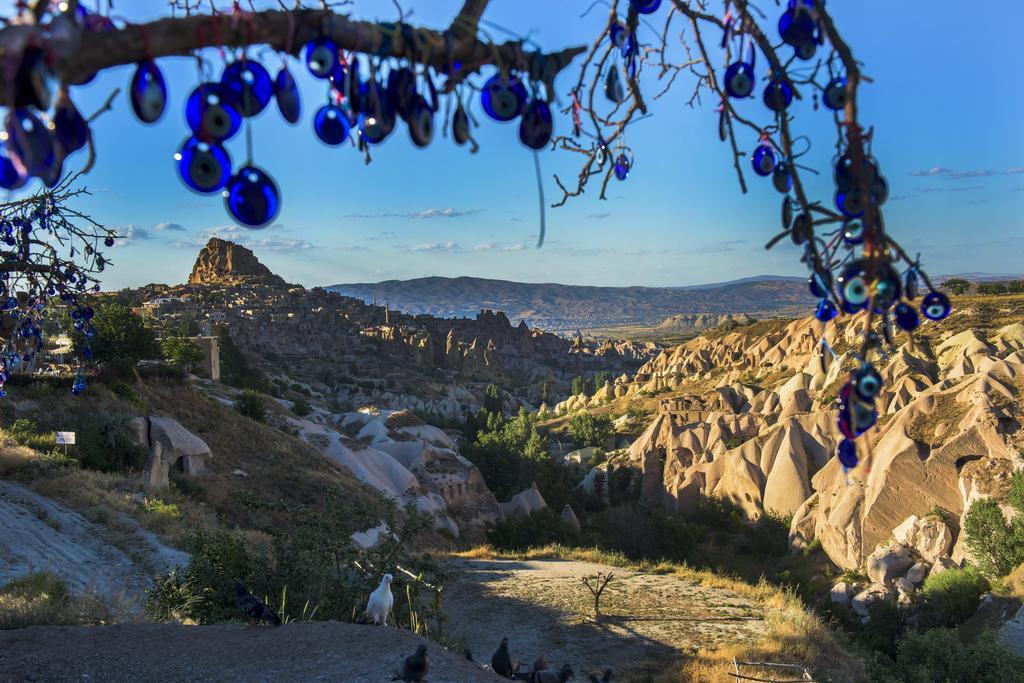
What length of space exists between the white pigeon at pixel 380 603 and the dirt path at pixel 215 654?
1.44ft

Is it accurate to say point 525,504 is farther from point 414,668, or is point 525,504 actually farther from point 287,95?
point 287,95

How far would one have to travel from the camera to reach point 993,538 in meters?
20.0

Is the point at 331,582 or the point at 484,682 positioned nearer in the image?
the point at 484,682

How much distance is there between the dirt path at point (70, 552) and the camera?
10383 millimetres

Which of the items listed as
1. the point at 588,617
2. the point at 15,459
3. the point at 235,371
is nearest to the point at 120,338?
the point at 15,459

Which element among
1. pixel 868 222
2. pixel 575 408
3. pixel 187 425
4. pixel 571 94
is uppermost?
pixel 571 94

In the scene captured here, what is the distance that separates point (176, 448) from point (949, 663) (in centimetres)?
2021

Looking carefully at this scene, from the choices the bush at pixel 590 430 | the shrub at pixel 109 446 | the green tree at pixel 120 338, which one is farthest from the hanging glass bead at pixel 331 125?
the bush at pixel 590 430

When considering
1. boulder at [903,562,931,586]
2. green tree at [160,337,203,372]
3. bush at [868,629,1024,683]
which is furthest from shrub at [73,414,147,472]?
boulder at [903,562,931,586]

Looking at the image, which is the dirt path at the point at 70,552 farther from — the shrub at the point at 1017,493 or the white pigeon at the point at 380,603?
the shrub at the point at 1017,493

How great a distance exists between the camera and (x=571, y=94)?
10.3 ft

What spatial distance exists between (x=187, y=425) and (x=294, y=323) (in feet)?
297

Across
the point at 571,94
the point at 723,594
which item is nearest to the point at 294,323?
the point at 723,594

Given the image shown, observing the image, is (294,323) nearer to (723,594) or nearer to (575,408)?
(575,408)
